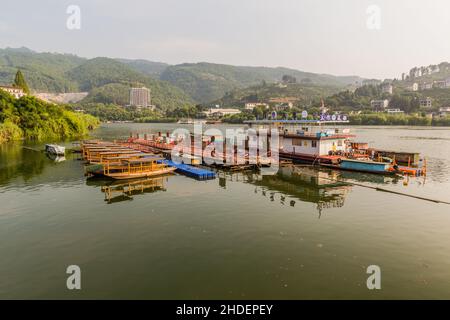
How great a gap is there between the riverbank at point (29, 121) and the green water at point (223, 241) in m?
55.9

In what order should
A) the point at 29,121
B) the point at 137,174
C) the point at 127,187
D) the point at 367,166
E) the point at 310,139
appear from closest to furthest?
the point at 127,187 < the point at 137,174 < the point at 367,166 < the point at 310,139 < the point at 29,121

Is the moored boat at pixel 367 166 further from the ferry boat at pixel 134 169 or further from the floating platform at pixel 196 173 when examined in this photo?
the ferry boat at pixel 134 169

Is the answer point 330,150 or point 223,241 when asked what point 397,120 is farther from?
point 223,241

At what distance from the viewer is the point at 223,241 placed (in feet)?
74.0

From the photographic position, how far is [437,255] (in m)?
20.6

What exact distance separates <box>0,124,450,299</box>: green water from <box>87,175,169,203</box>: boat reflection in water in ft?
1.69

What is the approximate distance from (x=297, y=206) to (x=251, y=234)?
929 cm

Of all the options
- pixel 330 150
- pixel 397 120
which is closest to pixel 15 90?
pixel 330 150

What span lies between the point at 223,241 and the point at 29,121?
92.5 m

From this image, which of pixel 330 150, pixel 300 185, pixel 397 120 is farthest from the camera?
pixel 397 120

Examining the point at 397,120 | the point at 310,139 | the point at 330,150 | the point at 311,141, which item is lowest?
the point at 330,150

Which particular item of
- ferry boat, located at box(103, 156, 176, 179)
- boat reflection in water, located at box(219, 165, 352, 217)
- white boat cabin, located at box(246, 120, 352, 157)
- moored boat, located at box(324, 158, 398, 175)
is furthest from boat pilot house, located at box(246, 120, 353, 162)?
ferry boat, located at box(103, 156, 176, 179)

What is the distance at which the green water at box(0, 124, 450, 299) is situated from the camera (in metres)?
16.8
